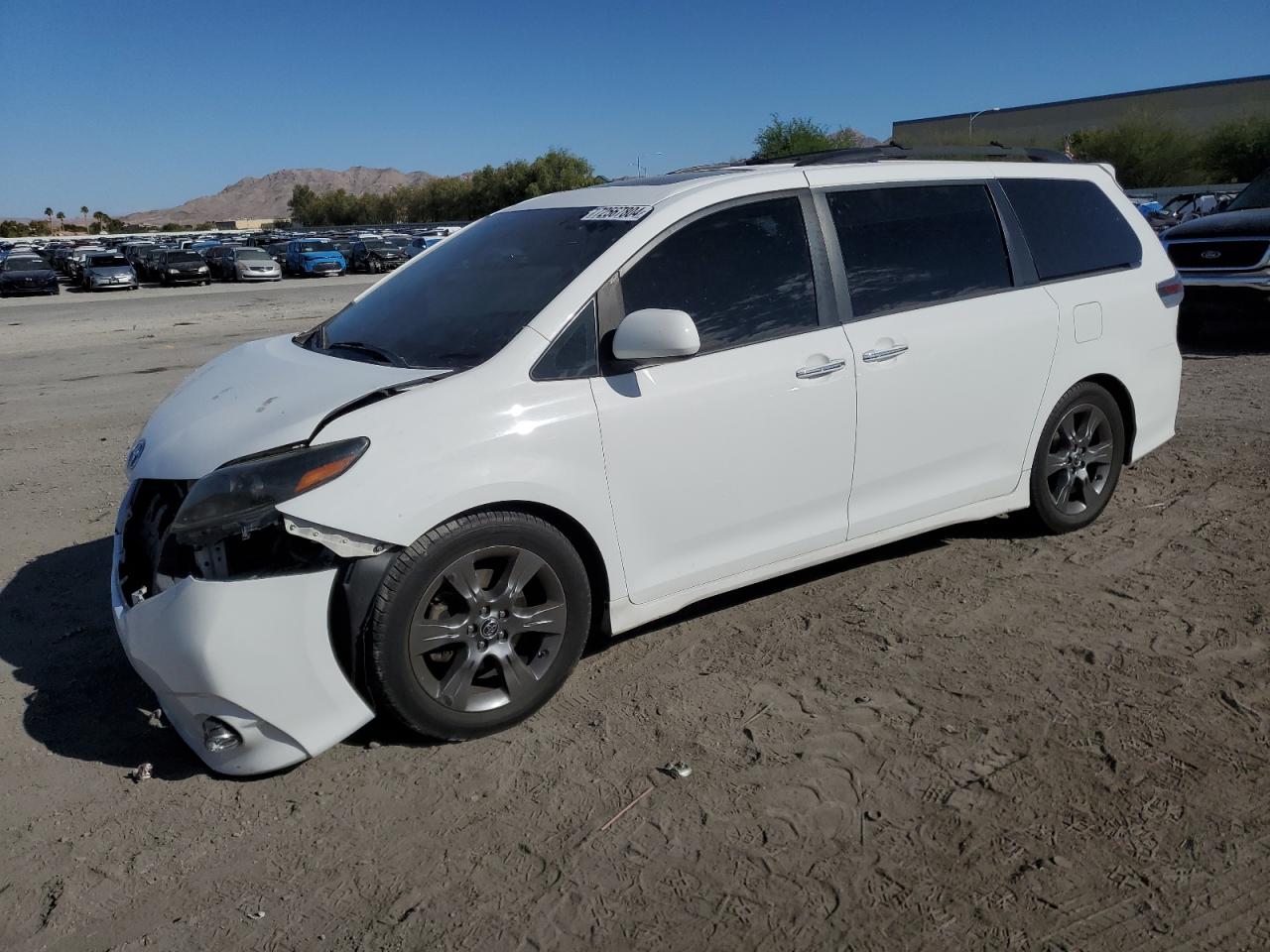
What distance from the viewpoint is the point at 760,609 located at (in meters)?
4.56

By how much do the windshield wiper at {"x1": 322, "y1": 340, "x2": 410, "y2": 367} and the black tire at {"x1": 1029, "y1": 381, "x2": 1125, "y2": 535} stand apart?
121 inches

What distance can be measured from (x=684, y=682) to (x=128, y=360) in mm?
12854

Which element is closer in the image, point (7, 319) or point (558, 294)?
point (558, 294)

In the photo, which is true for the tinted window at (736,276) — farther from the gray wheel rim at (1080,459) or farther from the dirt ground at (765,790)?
the gray wheel rim at (1080,459)

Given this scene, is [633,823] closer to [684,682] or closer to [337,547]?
[684,682]

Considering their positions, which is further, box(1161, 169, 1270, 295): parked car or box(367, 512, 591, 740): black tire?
box(1161, 169, 1270, 295): parked car

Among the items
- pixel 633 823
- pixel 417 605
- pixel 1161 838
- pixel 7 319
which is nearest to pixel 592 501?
pixel 417 605

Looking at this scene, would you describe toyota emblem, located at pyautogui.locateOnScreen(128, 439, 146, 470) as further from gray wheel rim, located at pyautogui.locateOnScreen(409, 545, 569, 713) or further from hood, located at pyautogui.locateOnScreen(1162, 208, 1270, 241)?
hood, located at pyautogui.locateOnScreen(1162, 208, 1270, 241)

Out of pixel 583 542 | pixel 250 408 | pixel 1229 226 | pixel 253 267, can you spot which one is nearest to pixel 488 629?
pixel 583 542

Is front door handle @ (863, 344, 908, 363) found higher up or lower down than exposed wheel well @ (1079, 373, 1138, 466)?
higher up

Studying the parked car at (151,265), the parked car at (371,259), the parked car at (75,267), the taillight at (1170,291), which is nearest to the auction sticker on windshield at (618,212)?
the taillight at (1170,291)

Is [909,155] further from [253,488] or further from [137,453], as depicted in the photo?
[137,453]

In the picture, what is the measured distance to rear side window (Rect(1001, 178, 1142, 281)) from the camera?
16.5 feet

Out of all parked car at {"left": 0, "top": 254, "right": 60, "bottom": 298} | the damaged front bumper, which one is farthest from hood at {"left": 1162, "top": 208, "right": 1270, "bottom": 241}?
parked car at {"left": 0, "top": 254, "right": 60, "bottom": 298}
